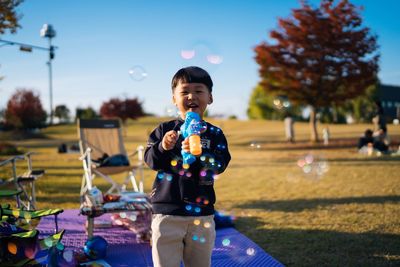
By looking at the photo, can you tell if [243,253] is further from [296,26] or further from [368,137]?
[296,26]

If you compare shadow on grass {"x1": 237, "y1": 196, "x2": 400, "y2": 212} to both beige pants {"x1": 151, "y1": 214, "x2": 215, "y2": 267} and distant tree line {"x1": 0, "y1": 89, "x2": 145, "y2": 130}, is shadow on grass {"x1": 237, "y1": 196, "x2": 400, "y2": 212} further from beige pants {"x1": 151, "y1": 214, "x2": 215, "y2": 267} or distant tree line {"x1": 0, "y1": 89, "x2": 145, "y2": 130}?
distant tree line {"x1": 0, "y1": 89, "x2": 145, "y2": 130}

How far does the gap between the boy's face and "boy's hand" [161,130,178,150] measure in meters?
0.25

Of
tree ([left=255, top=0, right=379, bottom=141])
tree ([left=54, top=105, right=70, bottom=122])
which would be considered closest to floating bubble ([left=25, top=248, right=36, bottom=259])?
tree ([left=255, top=0, right=379, bottom=141])

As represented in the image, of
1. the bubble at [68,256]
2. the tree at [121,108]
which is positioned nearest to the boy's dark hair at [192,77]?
the bubble at [68,256]

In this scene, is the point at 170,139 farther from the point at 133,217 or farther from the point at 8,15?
the point at 8,15

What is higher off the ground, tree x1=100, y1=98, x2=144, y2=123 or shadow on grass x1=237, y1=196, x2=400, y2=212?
tree x1=100, y1=98, x2=144, y2=123

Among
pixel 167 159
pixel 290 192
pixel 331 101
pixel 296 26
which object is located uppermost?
pixel 296 26

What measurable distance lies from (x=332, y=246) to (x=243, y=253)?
107 centimetres

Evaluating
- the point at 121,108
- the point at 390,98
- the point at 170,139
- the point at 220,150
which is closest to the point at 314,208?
the point at 220,150

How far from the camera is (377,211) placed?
562 cm

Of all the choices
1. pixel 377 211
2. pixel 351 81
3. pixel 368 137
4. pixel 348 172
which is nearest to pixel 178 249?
pixel 377 211

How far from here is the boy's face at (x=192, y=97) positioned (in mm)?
2209

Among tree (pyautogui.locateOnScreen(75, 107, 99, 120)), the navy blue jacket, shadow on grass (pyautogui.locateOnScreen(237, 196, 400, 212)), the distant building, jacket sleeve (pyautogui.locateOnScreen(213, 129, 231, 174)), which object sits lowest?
shadow on grass (pyautogui.locateOnScreen(237, 196, 400, 212))

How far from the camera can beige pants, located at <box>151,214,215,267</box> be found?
2158 mm
